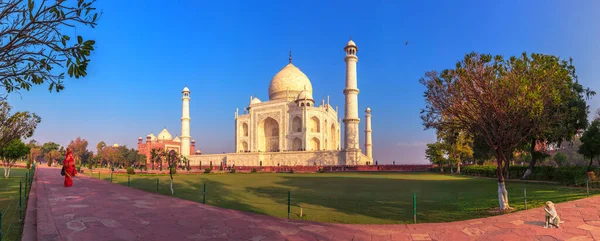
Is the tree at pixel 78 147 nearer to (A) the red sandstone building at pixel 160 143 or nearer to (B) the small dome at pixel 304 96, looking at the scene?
(A) the red sandstone building at pixel 160 143

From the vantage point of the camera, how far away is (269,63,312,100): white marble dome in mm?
51781

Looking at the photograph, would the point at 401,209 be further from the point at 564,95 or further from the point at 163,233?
the point at 564,95

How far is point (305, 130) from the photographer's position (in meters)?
45.6

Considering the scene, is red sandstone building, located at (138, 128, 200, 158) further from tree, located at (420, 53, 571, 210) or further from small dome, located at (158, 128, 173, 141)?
tree, located at (420, 53, 571, 210)

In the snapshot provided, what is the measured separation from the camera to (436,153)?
33844 mm

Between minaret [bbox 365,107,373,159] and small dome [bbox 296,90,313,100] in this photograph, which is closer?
small dome [bbox 296,90,313,100]

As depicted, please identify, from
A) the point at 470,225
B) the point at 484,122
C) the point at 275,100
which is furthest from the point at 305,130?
the point at 470,225

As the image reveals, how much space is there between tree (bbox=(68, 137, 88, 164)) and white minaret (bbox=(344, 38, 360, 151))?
175 ft

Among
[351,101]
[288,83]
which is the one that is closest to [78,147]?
[288,83]

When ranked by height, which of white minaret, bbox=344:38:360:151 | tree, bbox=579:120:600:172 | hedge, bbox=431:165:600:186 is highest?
white minaret, bbox=344:38:360:151

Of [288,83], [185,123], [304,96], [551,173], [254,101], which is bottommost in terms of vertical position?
[551,173]

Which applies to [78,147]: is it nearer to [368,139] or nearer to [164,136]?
[164,136]

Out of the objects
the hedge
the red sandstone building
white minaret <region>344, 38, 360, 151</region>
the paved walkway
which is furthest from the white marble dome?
the paved walkway

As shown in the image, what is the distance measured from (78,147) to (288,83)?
4497 cm
